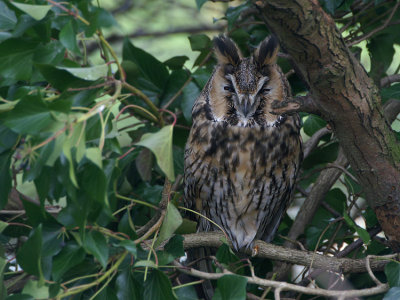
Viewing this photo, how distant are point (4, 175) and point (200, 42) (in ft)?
2.91

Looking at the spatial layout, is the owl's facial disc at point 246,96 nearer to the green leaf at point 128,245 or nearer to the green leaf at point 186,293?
the green leaf at point 186,293

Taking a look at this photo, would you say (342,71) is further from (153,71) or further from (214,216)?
(214,216)

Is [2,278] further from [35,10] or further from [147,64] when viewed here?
[147,64]

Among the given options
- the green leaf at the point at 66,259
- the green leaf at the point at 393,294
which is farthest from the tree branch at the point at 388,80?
the green leaf at the point at 66,259

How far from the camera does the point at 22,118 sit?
96cm

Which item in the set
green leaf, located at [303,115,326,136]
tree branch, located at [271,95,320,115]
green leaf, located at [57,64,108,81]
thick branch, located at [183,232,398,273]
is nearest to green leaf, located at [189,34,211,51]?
green leaf, located at [303,115,326,136]

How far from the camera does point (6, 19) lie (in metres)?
1.20

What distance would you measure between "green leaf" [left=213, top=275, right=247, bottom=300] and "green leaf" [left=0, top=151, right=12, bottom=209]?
1.65ft

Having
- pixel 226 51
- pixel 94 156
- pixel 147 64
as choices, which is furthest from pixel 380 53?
pixel 94 156

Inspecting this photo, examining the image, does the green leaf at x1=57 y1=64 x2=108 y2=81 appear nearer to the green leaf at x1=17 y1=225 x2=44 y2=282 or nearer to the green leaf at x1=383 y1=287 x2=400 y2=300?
the green leaf at x1=17 y1=225 x2=44 y2=282

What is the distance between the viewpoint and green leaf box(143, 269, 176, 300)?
3.77 feet

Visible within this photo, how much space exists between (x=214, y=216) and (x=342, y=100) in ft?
2.77

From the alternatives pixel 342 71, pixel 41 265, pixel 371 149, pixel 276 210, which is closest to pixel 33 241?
pixel 41 265

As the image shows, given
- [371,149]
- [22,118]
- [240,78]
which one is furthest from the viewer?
[240,78]
